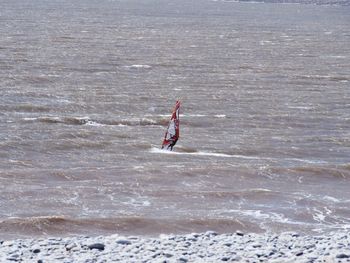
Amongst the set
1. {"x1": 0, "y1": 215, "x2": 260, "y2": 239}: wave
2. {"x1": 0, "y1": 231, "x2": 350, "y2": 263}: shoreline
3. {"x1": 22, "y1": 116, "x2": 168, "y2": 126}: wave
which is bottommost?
{"x1": 0, "y1": 215, "x2": 260, "y2": 239}: wave

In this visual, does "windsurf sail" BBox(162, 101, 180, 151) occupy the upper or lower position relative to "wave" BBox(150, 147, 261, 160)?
upper

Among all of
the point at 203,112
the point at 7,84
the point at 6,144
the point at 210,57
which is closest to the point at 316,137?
the point at 203,112

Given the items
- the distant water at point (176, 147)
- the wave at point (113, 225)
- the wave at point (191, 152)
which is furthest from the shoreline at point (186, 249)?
the wave at point (191, 152)

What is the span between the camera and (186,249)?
820 inches

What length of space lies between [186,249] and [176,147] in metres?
18.5

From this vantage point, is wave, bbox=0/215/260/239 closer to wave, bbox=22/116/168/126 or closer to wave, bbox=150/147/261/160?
wave, bbox=150/147/261/160

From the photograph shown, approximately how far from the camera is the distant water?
2827 centimetres

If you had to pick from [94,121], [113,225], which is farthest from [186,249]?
[94,121]

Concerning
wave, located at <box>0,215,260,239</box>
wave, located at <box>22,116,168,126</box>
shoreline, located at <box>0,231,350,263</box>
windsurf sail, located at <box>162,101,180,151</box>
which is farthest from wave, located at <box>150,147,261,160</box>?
shoreline, located at <box>0,231,350,263</box>

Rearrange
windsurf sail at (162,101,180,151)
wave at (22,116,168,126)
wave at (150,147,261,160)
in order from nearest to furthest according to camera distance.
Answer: wave at (150,147,261,160) < windsurf sail at (162,101,180,151) < wave at (22,116,168,126)

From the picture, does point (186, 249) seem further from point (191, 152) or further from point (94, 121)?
point (94, 121)

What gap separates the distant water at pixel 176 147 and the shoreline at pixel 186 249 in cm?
413

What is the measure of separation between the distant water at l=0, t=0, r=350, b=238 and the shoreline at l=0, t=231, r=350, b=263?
4126 mm

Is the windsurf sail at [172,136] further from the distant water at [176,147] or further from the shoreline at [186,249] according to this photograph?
the shoreline at [186,249]
